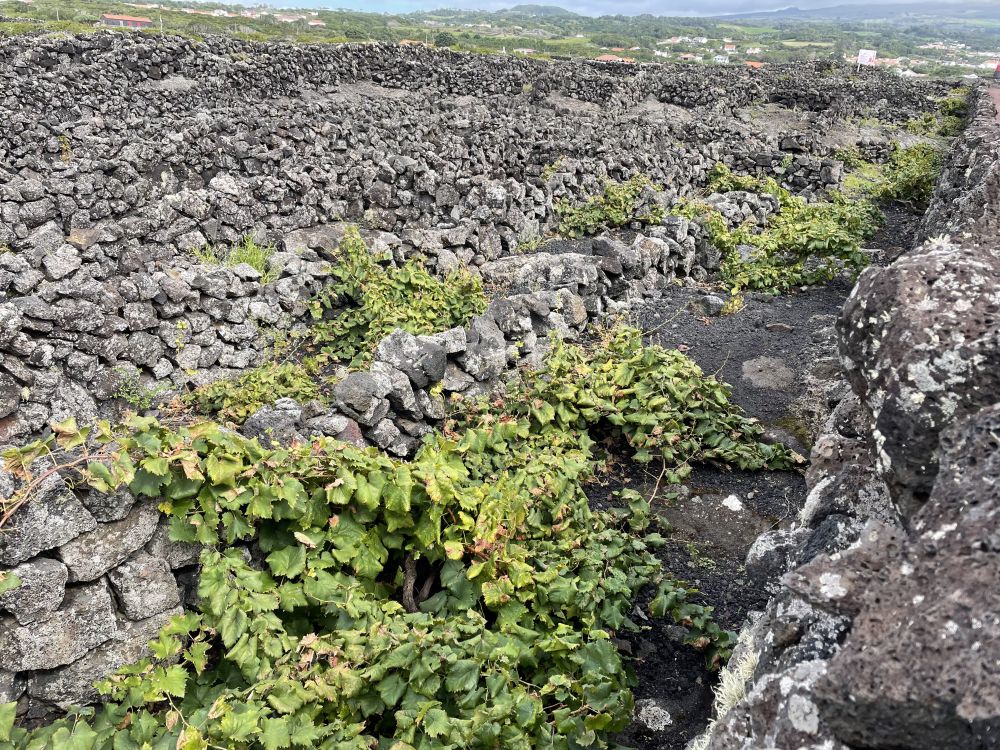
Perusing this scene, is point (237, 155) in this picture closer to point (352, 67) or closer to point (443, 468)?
point (443, 468)

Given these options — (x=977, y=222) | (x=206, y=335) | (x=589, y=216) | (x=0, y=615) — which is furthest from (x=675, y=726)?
(x=589, y=216)

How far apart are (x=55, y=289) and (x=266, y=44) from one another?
26075mm

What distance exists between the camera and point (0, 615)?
4047mm

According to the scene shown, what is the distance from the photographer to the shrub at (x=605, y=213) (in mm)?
13328

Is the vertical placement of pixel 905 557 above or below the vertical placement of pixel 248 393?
above

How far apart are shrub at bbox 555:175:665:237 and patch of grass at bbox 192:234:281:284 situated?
5729 millimetres

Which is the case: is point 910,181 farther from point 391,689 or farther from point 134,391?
point 391,689

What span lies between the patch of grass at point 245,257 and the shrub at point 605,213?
573cm

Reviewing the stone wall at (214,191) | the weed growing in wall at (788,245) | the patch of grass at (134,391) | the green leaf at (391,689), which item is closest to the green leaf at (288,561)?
the green leaf at (391,689)

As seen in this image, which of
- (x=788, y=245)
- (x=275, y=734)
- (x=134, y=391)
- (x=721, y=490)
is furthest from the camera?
(x=788, y=245)

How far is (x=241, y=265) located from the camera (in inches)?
364

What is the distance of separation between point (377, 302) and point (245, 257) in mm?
2101

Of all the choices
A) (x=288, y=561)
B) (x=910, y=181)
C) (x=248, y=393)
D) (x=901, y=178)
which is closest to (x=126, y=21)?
(x=901, y=178)

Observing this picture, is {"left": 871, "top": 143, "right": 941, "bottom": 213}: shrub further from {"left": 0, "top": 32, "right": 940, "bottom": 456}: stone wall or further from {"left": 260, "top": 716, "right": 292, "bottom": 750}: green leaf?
{"left": 260, "top": 716, "right": 292, "bottom": 750}: green leaf
